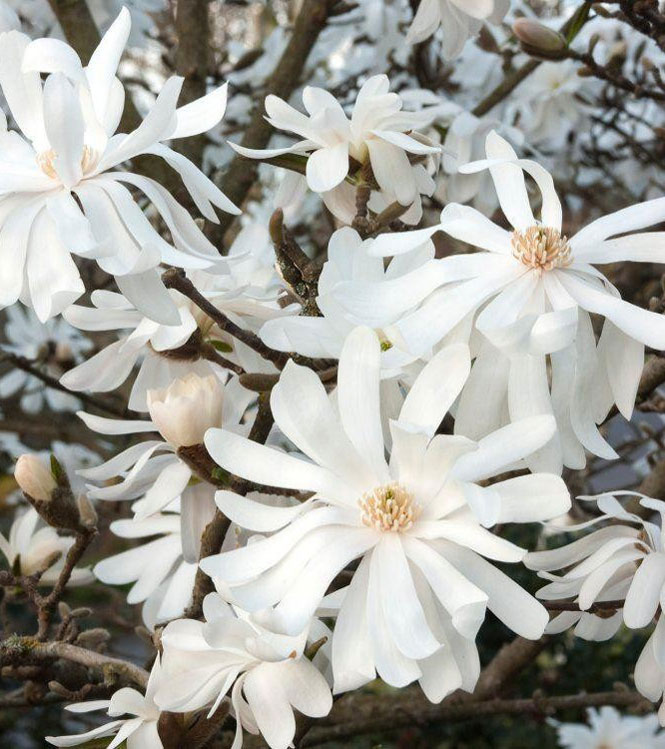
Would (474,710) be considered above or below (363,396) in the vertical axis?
below

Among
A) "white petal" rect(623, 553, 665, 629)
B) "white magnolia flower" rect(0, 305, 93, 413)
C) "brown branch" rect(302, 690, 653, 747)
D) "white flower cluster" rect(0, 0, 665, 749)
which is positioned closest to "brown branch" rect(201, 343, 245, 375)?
"white flower cluster" rect(0, 0, 665, 749)

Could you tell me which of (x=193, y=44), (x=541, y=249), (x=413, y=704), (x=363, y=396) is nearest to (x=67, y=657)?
(x=363, y=396)

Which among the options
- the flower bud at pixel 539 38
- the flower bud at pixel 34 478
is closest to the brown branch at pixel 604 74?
the flower bud at pixel 539 38

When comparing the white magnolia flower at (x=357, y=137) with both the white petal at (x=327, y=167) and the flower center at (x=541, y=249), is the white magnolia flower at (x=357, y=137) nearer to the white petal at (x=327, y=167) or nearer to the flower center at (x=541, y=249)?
the white petal at (x=327, y=167)

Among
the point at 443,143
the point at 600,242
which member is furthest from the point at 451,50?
the point at 600,242

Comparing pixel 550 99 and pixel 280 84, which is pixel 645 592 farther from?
pixel 550 99
